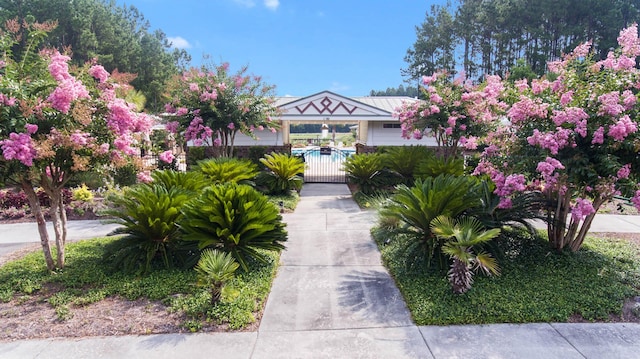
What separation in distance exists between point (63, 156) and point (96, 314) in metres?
1.93

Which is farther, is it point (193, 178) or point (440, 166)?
point (440, 166)

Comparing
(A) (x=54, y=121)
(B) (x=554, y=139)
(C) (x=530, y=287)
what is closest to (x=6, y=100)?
(A) (x=54, y=121)

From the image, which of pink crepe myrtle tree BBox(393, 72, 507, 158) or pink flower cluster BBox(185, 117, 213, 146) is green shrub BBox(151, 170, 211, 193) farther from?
pink crepe myrtle tree BBox(393, 72, 507, 158)

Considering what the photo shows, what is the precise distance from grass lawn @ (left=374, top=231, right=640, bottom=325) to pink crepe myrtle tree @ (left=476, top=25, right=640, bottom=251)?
51cm

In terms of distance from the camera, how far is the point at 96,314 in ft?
13.0

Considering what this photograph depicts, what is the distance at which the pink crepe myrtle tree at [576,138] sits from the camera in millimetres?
4242

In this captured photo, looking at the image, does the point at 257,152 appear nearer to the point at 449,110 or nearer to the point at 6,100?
the point at 449,110

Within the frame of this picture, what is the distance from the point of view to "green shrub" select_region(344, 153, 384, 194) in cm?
1064

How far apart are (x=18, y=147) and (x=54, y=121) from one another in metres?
0.59

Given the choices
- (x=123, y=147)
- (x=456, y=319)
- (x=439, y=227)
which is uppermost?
(x=123, y=147)

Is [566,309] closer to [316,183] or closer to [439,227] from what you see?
[439,227]

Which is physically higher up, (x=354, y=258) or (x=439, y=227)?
(x=439, y=227)

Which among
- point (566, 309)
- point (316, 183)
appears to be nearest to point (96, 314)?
point (566, 309)

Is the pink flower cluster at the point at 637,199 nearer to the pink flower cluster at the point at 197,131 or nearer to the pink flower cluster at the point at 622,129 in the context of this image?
the pink flower cluster at the point at 622,129
